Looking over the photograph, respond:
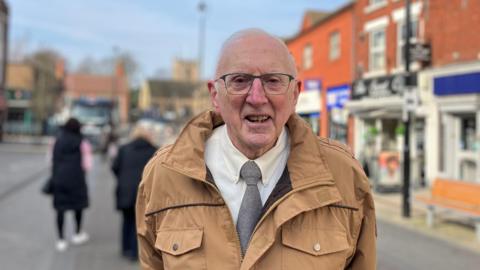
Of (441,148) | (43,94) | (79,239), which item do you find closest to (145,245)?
(79,239)

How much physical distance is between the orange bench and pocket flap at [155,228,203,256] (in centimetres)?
719

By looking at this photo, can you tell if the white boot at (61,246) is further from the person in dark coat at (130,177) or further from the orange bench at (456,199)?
the orange bench at (456,199)

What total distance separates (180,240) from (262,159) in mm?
448

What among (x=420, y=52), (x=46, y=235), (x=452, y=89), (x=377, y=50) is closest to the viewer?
(x=46, y=235)

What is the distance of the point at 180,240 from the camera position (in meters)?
1.80

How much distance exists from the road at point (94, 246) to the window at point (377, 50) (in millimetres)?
9711

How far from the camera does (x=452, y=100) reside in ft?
45.2

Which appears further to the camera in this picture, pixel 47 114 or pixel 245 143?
pixel 47 114

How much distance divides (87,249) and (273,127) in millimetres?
5861

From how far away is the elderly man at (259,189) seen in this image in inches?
69.1

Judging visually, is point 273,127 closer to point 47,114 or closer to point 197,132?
point 197,132

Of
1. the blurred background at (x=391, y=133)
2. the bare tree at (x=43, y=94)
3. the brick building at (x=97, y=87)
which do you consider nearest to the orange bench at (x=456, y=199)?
the blurred background at (x=391, y=133)

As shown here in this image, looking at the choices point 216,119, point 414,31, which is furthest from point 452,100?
point 216,119

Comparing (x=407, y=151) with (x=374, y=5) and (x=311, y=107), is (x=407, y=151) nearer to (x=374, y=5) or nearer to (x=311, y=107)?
(x=311, y=107)
